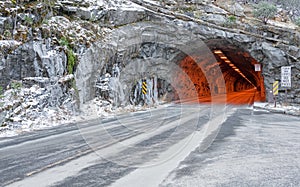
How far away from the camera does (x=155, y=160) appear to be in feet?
18.4

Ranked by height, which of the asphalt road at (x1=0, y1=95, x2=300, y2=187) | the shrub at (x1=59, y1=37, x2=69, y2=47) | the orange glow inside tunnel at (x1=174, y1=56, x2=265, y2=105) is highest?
the shrub at (x1=59, y1=37, x2=69, y2=47)

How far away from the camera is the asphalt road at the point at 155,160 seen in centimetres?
444

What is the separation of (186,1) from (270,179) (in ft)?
99.3

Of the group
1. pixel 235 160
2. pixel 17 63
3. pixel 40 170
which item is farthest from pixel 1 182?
pixel 17 63

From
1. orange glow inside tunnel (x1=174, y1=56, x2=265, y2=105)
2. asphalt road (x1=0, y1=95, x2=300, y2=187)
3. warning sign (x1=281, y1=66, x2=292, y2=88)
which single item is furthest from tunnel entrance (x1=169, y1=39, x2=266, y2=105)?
asphalt road (x1=0, y1=95, x2=300, y2=187)

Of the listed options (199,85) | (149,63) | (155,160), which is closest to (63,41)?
(149,63)

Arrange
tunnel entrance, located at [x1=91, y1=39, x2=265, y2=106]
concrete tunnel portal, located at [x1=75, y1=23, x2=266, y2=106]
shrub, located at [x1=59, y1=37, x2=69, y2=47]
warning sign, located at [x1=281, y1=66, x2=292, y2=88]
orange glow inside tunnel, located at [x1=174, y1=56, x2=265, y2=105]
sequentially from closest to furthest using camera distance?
shrub, located at [x1=59, y1=37, x2=69, y2=47] < concrete tunnel portal, located at [x1=75, y1=23, x2=266, y2=106] < warning sign, located at [x1=281, y1=66, x2=292, y2=88] < tunnel entrance, located at [x1=91, y1=39, x2=265, y2=106] < orange glow inside tunnel, located at [x1=174, y1=56, x2=265, y2=105]

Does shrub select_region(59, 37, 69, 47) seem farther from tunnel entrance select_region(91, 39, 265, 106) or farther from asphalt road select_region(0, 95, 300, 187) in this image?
asphalt road select_region(0, 95, 300, 187)

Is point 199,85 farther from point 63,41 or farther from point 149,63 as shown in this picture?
point 63,41

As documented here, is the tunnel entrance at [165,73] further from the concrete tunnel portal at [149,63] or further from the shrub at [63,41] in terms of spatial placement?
the shrub at [63,41]

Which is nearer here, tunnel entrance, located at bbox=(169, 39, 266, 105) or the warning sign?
the warning sign

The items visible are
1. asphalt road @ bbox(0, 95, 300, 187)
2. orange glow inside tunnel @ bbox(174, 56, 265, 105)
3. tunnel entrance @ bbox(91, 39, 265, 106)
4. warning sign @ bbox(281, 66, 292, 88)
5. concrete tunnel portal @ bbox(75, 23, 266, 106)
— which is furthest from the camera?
orange glow inside tunnel @ bbox(174, 56, 265, 105)

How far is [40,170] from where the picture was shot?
5.12 m

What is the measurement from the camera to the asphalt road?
4438mm
